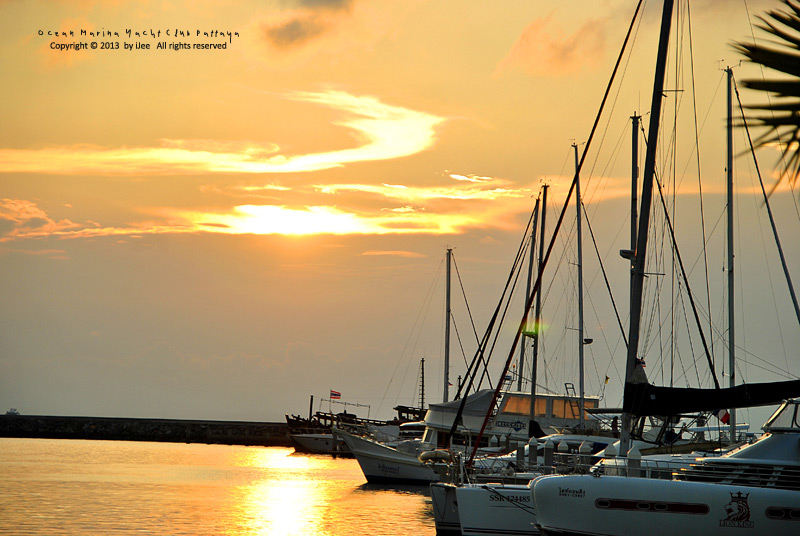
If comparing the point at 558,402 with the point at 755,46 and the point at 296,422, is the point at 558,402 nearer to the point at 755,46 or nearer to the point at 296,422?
the point at 755,46

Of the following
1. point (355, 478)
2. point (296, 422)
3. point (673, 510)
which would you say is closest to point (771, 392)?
point (673, 510)

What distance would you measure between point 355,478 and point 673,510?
43483mm

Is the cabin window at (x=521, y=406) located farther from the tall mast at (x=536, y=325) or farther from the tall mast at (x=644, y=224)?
the tall mast at (x=644, y=224)

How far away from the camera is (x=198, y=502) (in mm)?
40156

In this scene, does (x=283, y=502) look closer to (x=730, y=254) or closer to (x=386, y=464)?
(x=386, y=464)

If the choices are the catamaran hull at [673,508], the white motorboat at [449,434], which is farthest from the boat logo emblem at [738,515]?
the white motorboat at [449,434]

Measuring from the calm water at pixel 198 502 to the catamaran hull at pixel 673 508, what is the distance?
42.2ft

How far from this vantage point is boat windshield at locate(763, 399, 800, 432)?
17.9 m

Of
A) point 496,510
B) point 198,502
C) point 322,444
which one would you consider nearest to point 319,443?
point 322,444

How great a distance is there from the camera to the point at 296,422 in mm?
107312

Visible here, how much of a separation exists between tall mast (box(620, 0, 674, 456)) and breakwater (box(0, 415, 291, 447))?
107m

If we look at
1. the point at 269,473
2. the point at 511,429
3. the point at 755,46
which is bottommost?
the point at 269,473

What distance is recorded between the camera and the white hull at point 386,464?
4709 cm

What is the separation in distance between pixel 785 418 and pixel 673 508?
3579mm
